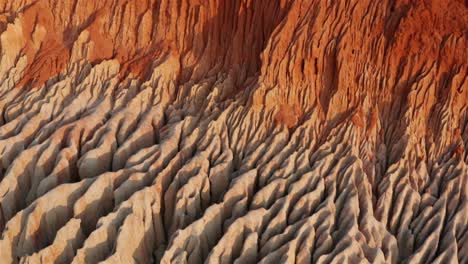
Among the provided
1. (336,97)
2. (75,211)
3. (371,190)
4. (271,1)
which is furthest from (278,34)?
(75,211)

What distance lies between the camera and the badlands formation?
867 cm

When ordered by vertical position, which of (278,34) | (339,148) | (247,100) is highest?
(278,34)

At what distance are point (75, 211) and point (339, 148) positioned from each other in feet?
14.1

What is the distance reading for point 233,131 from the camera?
10445mm

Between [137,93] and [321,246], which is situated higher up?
[137,93]

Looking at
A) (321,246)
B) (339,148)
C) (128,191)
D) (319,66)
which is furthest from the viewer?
(319,66)

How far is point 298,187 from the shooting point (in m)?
9.39

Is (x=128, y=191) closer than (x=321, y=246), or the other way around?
(x=321, y=246)

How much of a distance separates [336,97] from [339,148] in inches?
37.5

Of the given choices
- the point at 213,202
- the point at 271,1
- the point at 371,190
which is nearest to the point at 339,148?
the point at 371,190

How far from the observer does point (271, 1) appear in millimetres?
11289

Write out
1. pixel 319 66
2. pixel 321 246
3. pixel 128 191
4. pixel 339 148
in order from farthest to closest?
1. pixel 319 66
2. pixel 339 148
3. pixel 128 191
4. pixel 321 246

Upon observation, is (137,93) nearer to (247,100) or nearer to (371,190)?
(247,100)

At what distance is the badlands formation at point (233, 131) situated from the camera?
8672 millimetres
